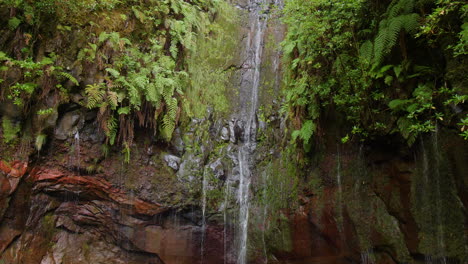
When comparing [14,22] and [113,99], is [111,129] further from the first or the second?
[14,22]

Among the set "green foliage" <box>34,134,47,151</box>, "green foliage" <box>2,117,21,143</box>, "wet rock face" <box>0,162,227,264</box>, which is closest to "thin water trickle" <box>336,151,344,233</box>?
"wet rock face" <box>0,162,227,264</box>

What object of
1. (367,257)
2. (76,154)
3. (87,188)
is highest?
(76,154)

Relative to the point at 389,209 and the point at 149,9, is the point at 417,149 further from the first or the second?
the point at 149,9

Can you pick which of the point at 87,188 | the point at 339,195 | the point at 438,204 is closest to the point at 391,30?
the point at 438,204

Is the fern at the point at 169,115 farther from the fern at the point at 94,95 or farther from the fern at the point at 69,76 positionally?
the fern at the point at 69,76

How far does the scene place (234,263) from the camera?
783 cm

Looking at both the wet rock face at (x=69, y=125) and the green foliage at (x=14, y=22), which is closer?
the green foliage at (x=14, y=22)

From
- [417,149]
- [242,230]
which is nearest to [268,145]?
[242,230]

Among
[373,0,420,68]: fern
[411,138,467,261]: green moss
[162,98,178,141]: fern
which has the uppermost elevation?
[373,0,420,68]: fern

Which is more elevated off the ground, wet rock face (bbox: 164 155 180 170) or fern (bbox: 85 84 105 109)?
fern (bbox: 85 84 105 109)

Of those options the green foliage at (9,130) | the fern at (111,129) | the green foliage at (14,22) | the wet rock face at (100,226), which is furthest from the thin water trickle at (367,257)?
the green foliage at (14,22)

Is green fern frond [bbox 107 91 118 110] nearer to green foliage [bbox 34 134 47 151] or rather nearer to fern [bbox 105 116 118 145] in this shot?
fern [bbox 105 116 118 145]

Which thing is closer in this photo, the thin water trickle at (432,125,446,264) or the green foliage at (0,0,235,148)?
the thin water trickle at (432,125,446,264)

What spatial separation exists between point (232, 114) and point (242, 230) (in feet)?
11.5
